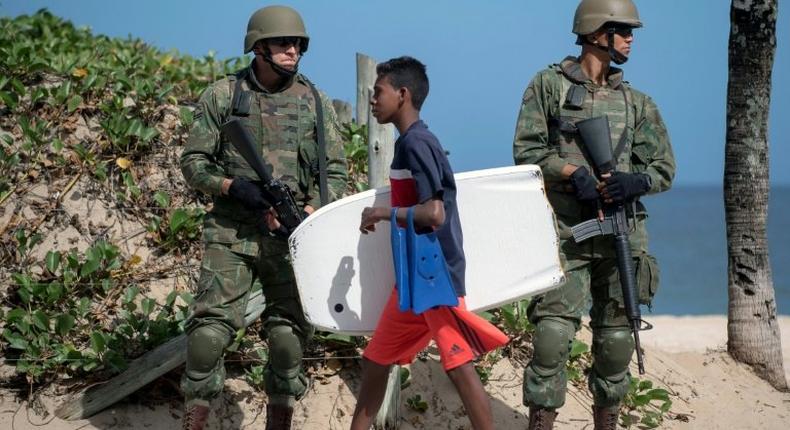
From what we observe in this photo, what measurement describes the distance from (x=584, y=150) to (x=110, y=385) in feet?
10.6

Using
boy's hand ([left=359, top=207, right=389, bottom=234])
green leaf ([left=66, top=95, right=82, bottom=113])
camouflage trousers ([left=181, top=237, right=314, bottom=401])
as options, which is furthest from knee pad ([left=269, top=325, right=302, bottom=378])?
green leaf ([left=66, top=95, right=82, bottom=113])

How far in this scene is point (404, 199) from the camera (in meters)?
5.23

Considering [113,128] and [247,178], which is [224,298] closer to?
[247,178]

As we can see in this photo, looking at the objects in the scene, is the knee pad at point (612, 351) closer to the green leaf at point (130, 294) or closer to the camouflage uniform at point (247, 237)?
the camouflage uniform at point (247, 237)

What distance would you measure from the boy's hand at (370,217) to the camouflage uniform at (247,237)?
Result: 85 centimetres

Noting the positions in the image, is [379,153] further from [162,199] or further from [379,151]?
[162,199]

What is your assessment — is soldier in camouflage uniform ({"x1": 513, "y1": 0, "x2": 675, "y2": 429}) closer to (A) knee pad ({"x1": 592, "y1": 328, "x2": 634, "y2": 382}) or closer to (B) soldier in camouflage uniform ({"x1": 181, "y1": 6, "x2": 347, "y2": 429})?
(A) knee pad ({"x1": 592, "y1": 328, "x2": 634, "y2": 382})

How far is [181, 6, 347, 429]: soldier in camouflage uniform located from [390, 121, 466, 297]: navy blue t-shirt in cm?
84

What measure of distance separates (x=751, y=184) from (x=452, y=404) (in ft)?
9.66

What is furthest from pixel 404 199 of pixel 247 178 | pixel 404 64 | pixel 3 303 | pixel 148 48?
pixel 148 48

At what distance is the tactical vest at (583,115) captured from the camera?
19.7 ft

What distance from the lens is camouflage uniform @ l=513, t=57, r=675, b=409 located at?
5.89 metres

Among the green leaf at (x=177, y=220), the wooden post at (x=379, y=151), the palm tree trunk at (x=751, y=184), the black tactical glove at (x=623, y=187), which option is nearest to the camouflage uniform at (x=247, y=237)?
the wooden post at (x=379, y=151)

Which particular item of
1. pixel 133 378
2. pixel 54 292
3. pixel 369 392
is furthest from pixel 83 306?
pixel 369 392
